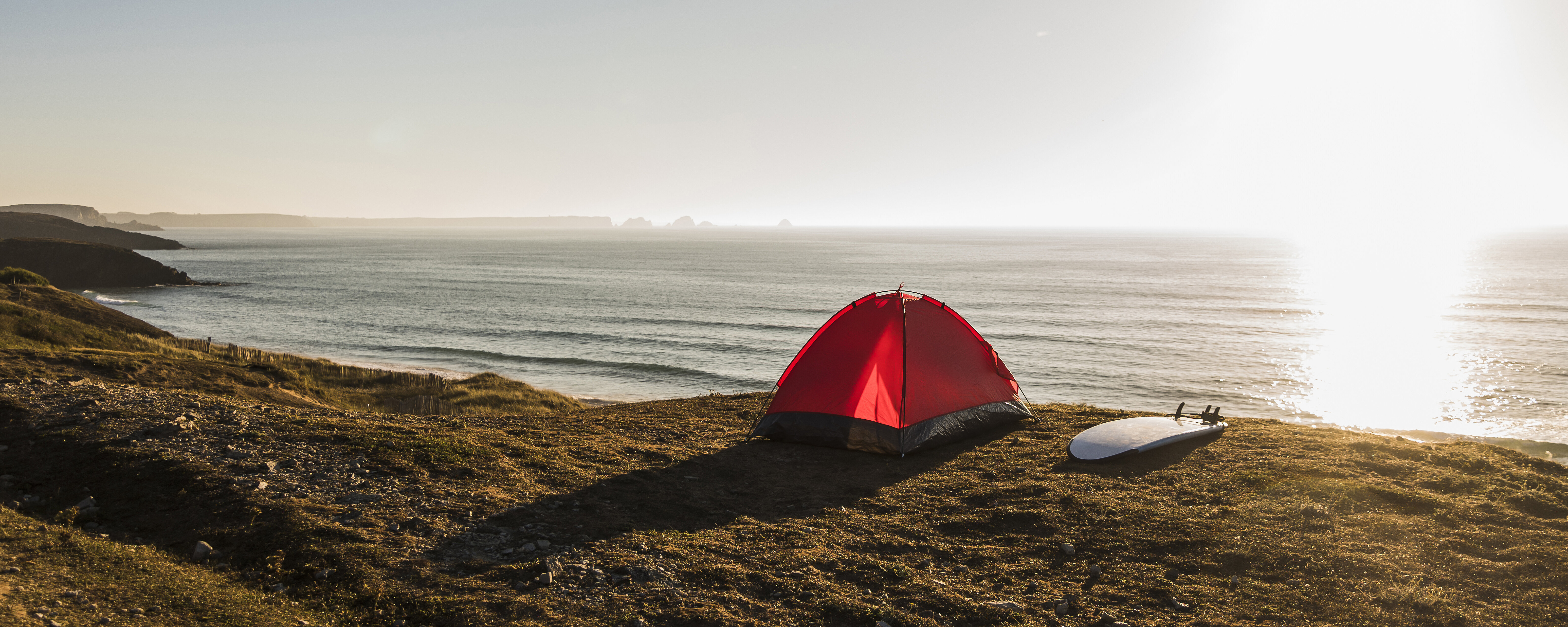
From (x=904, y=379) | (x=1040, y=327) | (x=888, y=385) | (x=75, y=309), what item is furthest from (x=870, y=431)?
(x=1040, y=327)

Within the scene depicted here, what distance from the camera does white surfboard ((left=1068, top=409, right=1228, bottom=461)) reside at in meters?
10.7

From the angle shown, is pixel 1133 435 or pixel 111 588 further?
pixel 1133 435

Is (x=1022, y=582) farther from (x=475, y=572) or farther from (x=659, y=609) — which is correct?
(x=475, y=572)

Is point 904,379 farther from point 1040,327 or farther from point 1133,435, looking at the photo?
point 1040,327

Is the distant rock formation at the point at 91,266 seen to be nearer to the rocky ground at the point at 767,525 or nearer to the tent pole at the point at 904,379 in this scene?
the rocky ground at the point at 767,525

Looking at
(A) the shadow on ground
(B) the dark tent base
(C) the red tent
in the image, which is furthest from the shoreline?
(A) the shadow on ground

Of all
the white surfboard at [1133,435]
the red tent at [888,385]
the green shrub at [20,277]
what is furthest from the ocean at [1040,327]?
the red tent at [888,385]

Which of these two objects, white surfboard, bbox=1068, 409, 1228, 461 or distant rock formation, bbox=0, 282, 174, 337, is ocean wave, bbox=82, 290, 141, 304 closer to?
distant rock formation, bbox=0, 282, 174, 337

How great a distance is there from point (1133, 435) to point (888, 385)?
392 cm

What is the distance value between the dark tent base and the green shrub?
147ft

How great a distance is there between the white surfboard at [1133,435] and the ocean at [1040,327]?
48.7ft

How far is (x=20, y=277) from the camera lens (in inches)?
1575

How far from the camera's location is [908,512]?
884 centimetres

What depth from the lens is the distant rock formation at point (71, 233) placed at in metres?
111
